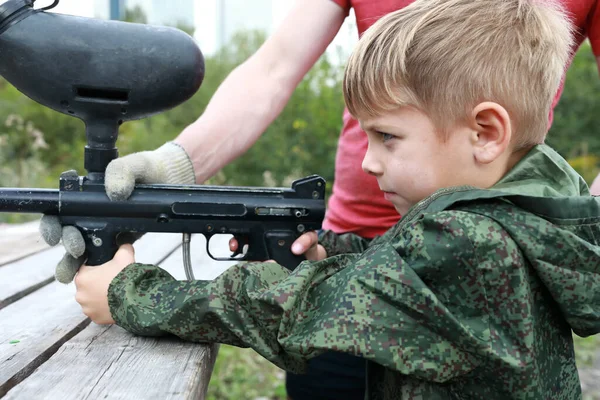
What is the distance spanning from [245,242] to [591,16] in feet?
4.01

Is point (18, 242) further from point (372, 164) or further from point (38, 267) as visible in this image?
point (372, 164)

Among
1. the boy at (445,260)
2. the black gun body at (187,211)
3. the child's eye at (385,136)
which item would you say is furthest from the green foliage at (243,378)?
the child's eye at (385,136)

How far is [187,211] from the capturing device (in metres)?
1.73

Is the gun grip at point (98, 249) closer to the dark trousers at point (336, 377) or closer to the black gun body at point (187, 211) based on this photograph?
the black gun body at point (187, 211)

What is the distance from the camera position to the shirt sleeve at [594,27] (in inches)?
73.5

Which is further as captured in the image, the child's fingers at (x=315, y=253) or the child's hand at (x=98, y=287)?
the child's fingers at (x=315, y=253)

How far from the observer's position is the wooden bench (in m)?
1.18

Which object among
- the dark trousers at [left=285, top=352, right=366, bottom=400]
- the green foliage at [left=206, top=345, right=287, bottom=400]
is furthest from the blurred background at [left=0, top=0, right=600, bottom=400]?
the dark trousers at [left=285, top=352, right=366, bottom=400]

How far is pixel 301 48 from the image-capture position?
7.11 ft

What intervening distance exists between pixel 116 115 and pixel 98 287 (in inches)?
18.0

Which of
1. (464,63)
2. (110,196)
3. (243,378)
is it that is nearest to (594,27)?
(464,63)

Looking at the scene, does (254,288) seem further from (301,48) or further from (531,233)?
(301,48)

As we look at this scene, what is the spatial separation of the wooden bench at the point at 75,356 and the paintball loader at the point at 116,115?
0.21 metres

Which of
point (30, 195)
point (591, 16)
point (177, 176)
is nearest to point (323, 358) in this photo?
point (177, 176)
